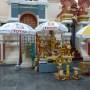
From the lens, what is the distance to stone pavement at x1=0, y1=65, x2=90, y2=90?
1001cm

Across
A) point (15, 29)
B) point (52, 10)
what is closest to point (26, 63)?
point (15, 29)

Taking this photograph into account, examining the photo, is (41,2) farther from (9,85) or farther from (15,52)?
(9,85)

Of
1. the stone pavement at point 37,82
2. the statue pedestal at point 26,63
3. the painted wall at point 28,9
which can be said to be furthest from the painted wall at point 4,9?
the stone pavement at point 37,82

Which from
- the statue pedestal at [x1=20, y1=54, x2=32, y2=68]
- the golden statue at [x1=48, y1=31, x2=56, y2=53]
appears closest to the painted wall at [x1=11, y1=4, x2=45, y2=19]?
the golden statue at [x1=48, y1=31, x2=56, y2=53]

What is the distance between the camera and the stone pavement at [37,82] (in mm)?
10008

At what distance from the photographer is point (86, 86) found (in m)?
10.3

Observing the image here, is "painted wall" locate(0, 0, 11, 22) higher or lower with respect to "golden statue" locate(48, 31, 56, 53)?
higher

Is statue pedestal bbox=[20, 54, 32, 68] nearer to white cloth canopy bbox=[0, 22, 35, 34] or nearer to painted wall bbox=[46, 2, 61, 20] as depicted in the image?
white cloth canopy bbox=[0, 22, 35, 34]

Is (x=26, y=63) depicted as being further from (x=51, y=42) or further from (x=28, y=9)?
(x=28, y=9)

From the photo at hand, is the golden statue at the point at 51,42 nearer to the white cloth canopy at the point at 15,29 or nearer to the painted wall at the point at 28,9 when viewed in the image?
the white cloth canopy at the point at 15,29

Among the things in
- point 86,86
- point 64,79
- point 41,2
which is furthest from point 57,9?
point 86,86

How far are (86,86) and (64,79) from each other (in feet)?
5.13

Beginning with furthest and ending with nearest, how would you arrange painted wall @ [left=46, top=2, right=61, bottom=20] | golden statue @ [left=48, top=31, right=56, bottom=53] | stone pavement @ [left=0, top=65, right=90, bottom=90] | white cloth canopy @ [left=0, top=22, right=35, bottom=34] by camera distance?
painted wall @ [left=46, top=2, right=61, bottom=20], golden statue @ [left=48, top=31, right=56, bottom=53], white cloth canopy @ [left=0, top=22, right=35, bottom=34], stone pavement @ [left=0, top=65, right=90, bottom=90]

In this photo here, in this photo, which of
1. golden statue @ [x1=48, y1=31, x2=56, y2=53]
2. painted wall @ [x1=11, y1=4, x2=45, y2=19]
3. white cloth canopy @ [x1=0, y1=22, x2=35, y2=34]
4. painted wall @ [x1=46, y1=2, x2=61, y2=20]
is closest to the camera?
white cloth canopy @ [x1=0, y1=22, x2=35, y2=34]
